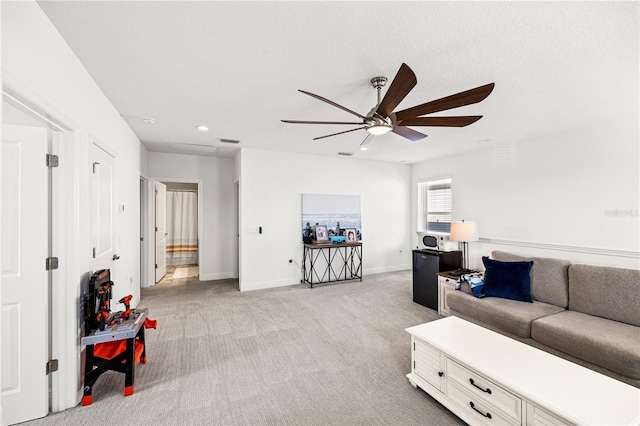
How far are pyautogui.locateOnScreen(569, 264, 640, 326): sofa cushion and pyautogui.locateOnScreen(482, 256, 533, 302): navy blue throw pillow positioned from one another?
1.26 feet

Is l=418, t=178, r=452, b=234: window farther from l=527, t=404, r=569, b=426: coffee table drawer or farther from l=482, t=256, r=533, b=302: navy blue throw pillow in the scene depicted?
l=527, t=404, r=569, b=426: coffee table drawer

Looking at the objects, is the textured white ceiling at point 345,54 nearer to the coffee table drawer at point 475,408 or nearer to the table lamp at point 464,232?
the table lamp at point 464,232

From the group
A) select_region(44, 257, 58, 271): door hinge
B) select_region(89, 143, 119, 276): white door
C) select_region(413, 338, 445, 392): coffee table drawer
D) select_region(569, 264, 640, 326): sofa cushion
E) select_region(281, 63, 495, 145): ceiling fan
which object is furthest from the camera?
select_region(569, 264, 640, 326): sofa cushion

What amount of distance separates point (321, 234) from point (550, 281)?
3462 millimetres

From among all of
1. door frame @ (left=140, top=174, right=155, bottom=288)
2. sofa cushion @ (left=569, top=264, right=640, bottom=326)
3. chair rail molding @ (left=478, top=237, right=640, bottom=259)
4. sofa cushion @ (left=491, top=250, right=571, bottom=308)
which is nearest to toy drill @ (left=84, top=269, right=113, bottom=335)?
door frame @ (left=140, top=174, right=155, bottom=288)

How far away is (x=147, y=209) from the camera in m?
5.16

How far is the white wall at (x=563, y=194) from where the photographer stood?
320cm

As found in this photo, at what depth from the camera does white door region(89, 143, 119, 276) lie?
2430mm

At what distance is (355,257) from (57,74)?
514 cm

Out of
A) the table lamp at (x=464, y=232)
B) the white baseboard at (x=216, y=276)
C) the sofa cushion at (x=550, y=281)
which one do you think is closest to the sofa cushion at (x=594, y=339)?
the sofa cushion at (x=550, y=281)

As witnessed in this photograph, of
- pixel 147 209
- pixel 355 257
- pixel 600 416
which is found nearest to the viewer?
pixel 600 416

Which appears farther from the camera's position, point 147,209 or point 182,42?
point 147,209

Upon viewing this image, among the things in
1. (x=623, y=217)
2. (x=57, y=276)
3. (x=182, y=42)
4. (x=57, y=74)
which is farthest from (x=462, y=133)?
(x=57, y=276)

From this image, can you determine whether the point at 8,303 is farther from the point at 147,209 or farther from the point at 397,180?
the point at 397,180
